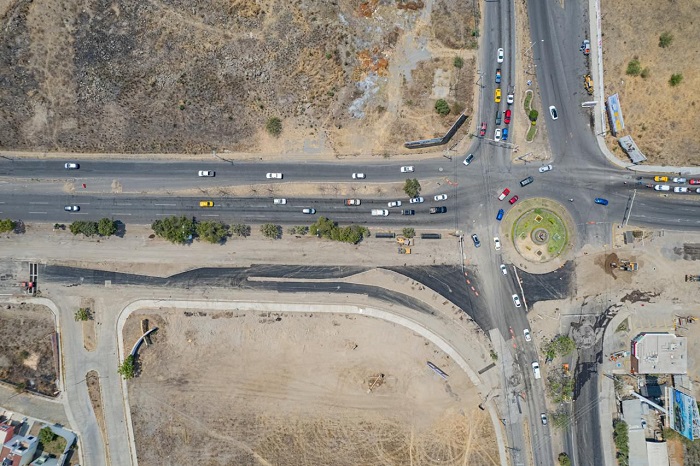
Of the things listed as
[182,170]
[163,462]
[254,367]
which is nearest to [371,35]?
[182,170]

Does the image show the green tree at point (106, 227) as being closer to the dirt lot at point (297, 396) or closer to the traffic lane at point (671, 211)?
the dirt lot at point (297, 396)

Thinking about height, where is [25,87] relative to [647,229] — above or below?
above

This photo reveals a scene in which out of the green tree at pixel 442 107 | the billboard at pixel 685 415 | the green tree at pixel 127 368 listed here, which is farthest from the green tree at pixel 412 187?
the green tree at pixel 127 368

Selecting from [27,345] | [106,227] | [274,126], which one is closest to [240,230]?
[274,126]

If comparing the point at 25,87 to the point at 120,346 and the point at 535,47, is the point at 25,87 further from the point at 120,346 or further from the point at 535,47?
the point at 535,47

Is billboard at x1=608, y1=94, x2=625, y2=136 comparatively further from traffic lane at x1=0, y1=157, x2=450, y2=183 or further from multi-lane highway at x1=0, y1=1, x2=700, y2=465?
traffic lane at x1=0, y1=157, x2=450, y2=183
